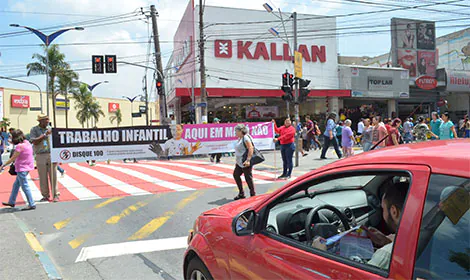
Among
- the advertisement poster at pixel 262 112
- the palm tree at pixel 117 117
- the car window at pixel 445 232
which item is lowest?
the car window at pixel 445 232

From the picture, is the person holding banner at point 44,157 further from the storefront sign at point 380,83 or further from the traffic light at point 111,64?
the storefront sign at point 380,83

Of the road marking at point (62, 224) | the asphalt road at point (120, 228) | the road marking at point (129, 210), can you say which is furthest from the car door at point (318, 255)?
the road marking at point (62, 224)

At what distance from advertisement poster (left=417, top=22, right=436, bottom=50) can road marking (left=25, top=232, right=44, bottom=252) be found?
3618 centimetres

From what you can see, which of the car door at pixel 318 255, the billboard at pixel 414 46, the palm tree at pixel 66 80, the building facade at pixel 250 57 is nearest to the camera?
the car door at pixel 318 255

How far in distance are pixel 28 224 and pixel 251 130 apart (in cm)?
662

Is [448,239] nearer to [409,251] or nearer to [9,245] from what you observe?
[409,251]

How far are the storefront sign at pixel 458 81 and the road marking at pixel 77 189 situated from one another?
3351cm

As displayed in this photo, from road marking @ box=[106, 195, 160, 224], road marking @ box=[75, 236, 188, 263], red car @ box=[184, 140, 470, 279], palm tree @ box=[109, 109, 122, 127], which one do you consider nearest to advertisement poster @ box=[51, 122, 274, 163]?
road marking @ box=[106, 195, 160, 224]

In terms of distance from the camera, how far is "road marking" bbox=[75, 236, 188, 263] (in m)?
4.98

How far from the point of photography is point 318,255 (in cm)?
205

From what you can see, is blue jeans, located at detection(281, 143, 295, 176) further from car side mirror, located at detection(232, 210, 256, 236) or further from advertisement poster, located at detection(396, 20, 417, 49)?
advertisement poster, located at detection(396, 20, 417, 49)

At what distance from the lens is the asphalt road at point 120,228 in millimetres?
4496

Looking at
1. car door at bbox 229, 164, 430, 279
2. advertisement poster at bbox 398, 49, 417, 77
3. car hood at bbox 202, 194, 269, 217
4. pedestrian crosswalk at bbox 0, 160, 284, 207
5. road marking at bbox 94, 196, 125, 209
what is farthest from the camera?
advertisement poster at bbox 398, 49, 417, 77

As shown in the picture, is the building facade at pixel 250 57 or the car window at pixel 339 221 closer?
the car window at pixel 339 221
